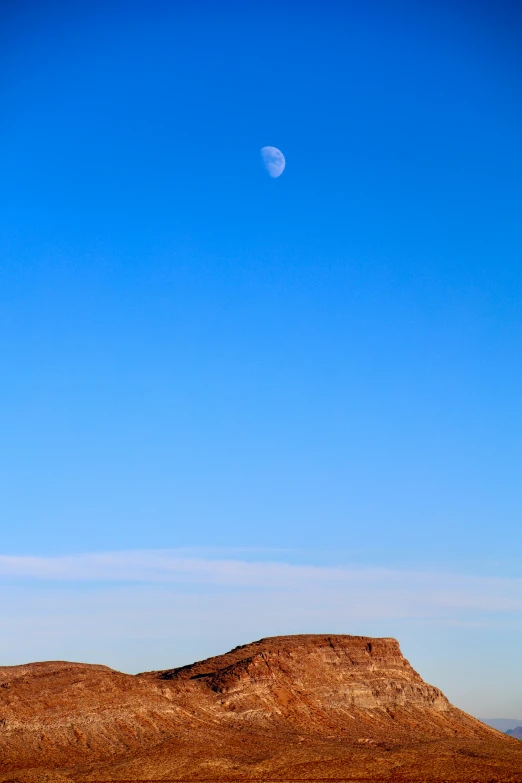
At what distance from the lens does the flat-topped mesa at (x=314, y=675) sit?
11044cm

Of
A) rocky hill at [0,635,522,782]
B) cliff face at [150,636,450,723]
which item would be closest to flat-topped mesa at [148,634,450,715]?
cliff face at [150,636,450,723]

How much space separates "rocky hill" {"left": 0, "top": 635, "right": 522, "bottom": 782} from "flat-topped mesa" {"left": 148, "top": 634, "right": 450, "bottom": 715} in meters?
0.21

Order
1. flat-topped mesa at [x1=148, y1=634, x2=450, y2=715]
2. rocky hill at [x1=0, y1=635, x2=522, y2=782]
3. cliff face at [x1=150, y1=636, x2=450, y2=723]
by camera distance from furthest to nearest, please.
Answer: flat-topped mesa at [x1=148, y1=634, x2=450, y2=715] < cliff face at [x1=150, y1=636, x2=450, y2=723] < rocky hill at [x1=0, y1=635, x2=522, y2=782]

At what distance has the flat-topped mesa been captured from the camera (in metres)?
110

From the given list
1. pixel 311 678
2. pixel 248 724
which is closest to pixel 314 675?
pixel 311 678

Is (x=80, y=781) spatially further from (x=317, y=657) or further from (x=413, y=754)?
(x=317, y=657)

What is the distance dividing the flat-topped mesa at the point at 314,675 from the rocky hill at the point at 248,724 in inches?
8.5

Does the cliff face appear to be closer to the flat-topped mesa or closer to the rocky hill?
the flat-topped mesa

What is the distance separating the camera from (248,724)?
101688 mm

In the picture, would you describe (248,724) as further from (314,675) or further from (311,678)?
(314,675)

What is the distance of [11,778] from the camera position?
72.7 m

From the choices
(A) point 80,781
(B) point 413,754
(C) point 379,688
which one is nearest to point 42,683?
(A) point 80,781

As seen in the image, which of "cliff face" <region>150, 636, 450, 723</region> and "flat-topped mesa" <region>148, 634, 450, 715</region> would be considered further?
"flat-topped mesa" <region>148, 634, 450, 715</region>

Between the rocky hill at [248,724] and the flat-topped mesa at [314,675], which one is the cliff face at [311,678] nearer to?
the flat-topped mesa at [314,675]
